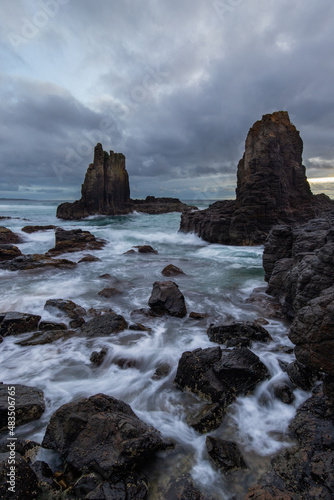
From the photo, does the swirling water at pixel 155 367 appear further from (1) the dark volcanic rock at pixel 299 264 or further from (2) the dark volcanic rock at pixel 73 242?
(2) the dark volcanic rock at pixel 73 242

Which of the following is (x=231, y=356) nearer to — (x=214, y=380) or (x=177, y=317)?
(x=214, y=380)

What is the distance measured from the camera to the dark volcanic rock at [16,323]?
6285mm

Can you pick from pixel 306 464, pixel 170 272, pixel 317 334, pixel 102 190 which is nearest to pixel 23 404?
pixel 306 464

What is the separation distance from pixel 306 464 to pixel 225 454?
87 cm

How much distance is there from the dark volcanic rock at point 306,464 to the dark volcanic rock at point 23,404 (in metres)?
2.98

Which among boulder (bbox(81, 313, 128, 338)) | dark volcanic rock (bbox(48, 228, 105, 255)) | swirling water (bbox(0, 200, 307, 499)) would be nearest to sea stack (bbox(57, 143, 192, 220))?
dark volcanic rock (bbox(48, 228, 105, 255))

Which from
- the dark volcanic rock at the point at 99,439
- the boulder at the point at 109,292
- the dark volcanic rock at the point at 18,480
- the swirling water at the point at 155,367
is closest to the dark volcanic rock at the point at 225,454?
the swirling water at the point at 155,367

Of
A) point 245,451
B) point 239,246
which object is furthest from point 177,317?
point 239,246

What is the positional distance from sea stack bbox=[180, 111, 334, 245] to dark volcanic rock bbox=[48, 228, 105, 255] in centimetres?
1025

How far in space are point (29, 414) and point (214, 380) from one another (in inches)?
110

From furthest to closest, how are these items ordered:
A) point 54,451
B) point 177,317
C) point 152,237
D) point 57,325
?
1. point 152,237
2. point 177,317
3. point 57,325
4. point 54,451

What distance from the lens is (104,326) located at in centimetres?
653

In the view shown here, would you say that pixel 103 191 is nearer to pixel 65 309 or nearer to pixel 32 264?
pixel 32 264

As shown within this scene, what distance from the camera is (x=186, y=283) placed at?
1121 centimetres
